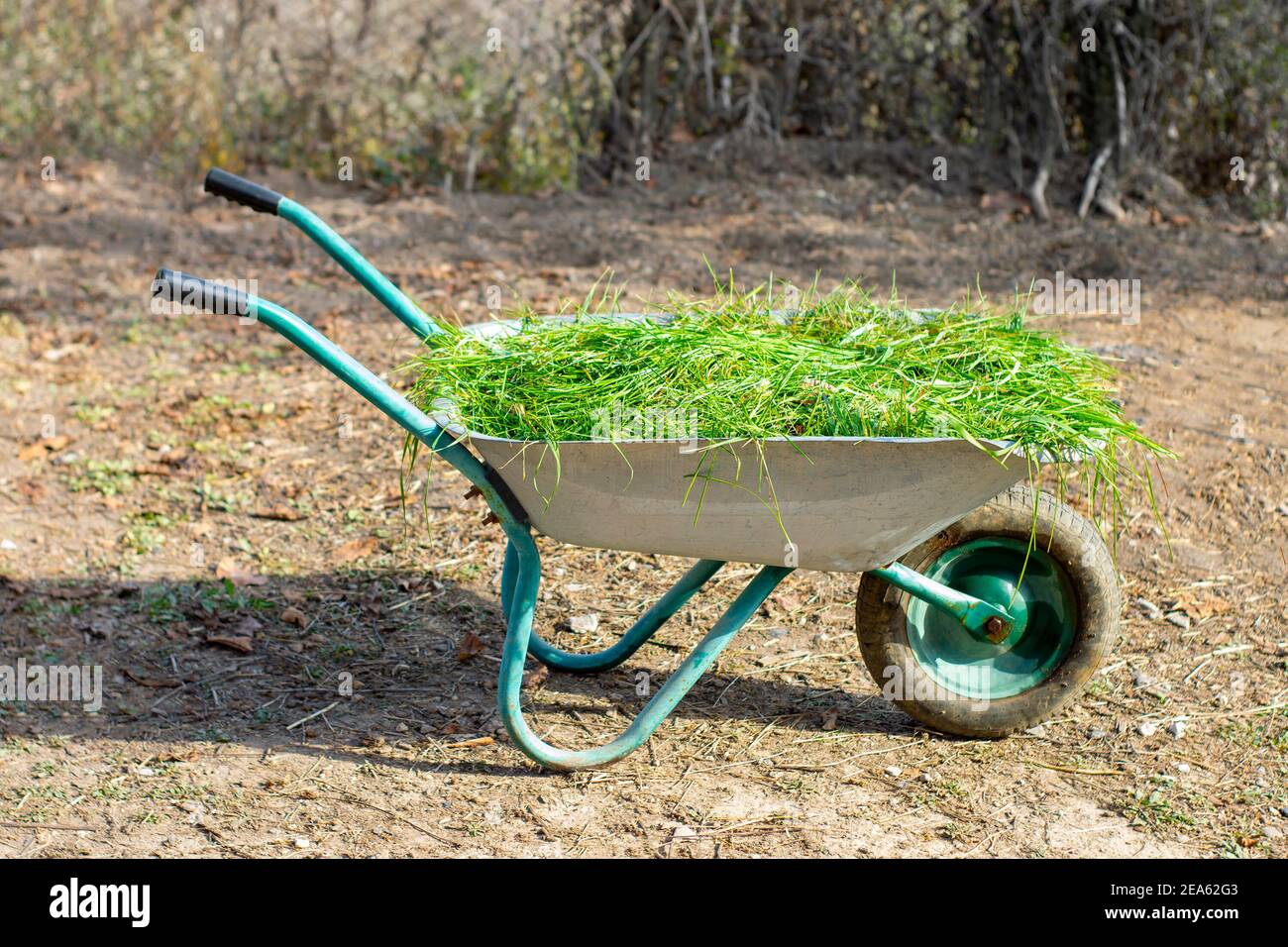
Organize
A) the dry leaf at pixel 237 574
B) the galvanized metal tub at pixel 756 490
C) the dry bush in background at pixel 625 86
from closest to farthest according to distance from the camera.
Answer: the galvanized metal tub at pixel 756 490 < the dry leaf at pixel 237 574 < the dry bush in background at pixel 625 86

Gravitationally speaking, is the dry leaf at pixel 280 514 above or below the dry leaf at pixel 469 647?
above

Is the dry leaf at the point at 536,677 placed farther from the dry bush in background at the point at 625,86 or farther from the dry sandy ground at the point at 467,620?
the dry bush in background at the point at 625,86

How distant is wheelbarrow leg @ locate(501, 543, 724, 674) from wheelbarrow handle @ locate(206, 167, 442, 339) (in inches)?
22.5

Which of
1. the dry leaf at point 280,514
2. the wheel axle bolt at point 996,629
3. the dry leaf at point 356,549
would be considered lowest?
the dry leaf at point 356,549

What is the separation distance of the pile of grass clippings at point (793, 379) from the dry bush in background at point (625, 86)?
13.1 ft

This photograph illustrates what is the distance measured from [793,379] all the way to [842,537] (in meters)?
0.32

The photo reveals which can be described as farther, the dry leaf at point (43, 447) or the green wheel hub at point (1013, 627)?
the dry leaf at point (43, 447)

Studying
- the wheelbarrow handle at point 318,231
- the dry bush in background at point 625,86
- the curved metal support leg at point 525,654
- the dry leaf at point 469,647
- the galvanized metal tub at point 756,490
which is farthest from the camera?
the dry bush in background at point 625,86

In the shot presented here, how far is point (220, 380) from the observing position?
199 inches

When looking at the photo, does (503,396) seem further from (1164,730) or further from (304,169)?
(304,169)

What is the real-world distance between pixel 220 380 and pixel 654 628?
8.60ft

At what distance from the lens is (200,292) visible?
236 centimetres

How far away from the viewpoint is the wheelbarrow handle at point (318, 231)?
111 inches

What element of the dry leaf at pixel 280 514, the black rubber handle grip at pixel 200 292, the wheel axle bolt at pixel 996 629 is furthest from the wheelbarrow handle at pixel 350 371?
the dry leaf at pixel 280 514
